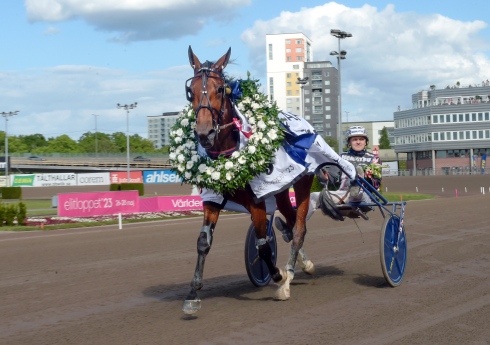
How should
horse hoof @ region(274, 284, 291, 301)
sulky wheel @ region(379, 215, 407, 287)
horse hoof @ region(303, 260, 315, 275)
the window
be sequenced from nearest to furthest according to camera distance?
horse hoof @ region(274, 284, 291, 301) < sulky wheel @ region(379, 215, 407, 287) < horse hoof @ region(303, 260, 315, 275) < the window

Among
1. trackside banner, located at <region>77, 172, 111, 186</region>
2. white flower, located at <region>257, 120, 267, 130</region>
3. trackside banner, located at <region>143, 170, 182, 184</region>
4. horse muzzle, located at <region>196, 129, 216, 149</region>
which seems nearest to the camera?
horse muzzle, located at <region>196, 129, 216, 149</region>

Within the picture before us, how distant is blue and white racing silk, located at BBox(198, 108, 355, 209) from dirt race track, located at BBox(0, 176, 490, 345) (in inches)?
41.9

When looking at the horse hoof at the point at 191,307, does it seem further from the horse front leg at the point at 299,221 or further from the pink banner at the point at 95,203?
the pink banner at the point at 95,203

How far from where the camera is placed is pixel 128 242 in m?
13.8

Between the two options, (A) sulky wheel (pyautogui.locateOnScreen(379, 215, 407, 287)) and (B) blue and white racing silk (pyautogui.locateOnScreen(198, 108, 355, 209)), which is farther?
(A) sulky wheel (pyautogui.locateOnScreen(379, 215, 407, 287))

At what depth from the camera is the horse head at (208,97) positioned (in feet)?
18.7

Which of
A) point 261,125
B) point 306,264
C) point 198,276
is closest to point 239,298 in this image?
point 198,276

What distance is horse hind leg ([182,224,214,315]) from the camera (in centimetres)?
586

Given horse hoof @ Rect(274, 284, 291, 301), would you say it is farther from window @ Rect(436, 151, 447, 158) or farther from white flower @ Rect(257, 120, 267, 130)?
window @ Rect(436, 151, 447, 158)

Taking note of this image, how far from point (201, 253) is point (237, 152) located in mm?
941

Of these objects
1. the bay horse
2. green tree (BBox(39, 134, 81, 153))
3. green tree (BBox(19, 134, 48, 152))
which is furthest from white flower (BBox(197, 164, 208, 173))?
green tree (BBox(19, 134, 48, 152))

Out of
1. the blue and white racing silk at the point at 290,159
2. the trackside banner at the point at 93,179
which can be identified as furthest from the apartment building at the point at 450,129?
the blue and white racing silk at the point at 290,159

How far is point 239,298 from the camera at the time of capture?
22.6 ft

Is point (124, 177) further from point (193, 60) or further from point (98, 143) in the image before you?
point (98, 143)
